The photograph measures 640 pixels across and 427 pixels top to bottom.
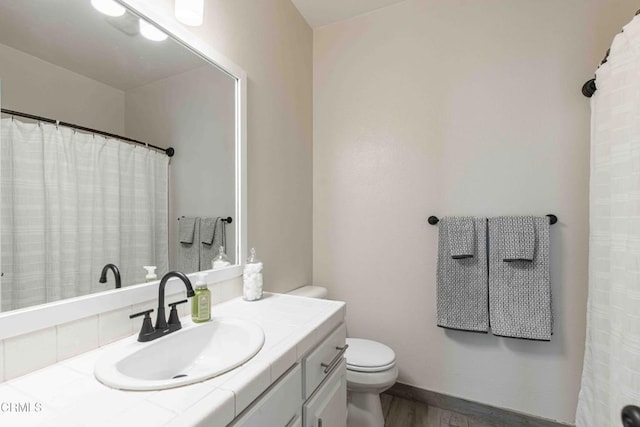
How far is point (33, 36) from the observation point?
743 mm

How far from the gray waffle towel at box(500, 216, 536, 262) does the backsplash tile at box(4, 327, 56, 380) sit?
71.4 inches

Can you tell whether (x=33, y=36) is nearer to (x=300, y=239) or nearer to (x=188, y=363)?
(x=188, y=363)

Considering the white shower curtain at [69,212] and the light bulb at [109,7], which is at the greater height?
the light bulb at [109,7]

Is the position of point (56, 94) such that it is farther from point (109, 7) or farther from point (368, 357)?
point (368, 357)

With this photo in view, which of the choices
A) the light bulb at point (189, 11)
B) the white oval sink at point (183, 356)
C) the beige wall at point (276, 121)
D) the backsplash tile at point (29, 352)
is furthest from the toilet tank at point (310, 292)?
the light bulb at point (189, 11)

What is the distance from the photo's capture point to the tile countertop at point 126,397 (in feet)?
1.67

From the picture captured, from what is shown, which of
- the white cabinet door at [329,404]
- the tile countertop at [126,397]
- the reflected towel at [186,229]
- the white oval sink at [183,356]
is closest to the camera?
the tile countertop at [126,397]

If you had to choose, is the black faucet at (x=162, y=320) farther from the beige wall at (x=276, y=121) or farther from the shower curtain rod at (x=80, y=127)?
the beige wall at (x=276, y=121)

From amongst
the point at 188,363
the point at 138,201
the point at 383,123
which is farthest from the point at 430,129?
the point at 188,363

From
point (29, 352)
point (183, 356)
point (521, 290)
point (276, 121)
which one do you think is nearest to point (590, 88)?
point (521, 290)

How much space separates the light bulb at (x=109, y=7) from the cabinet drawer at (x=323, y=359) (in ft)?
4.02

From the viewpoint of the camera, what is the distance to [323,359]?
1.01 m

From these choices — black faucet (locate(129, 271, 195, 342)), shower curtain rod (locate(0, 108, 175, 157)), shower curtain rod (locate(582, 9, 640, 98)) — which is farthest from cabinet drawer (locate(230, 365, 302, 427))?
shower curtain rod (locate(582, 9, 640, 98))

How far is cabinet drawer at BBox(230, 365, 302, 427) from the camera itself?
0.65 metres
